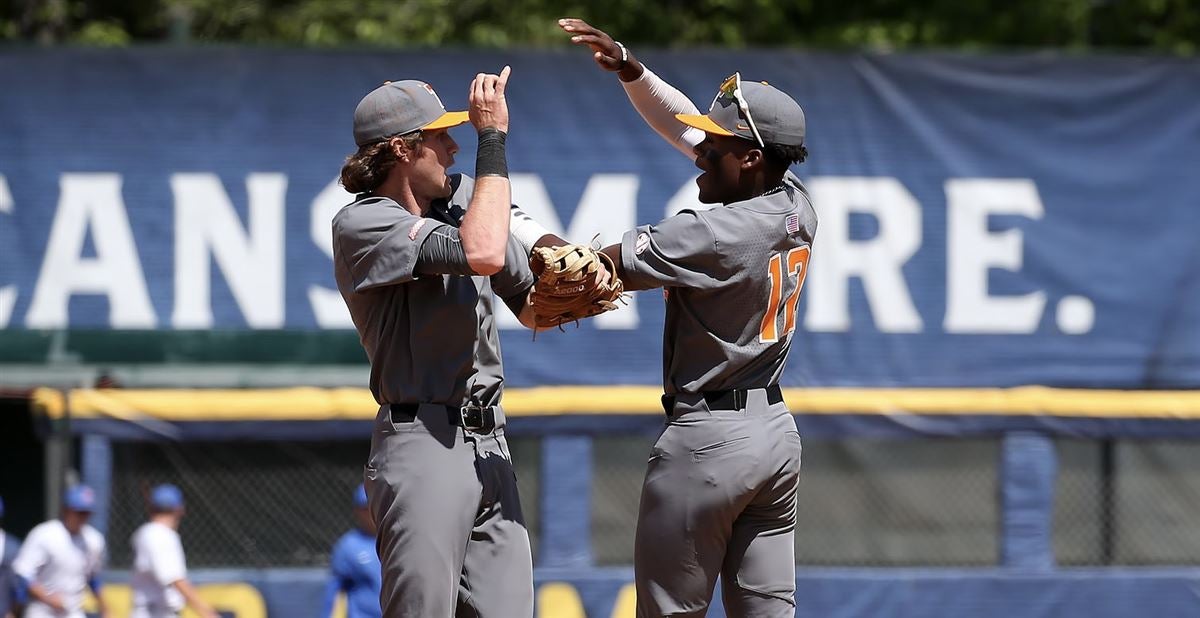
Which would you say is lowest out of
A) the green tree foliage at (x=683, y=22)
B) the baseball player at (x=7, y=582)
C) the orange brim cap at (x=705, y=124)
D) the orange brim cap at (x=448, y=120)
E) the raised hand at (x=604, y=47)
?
the baseball player at (x=7, y=582)

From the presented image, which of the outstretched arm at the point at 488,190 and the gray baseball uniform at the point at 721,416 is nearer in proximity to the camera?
the outstretched arm at the point at 488,190

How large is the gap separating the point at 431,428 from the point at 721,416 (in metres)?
0.74

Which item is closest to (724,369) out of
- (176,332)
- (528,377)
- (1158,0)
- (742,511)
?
(742,511)

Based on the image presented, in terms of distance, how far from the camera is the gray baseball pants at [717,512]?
12.6 feet

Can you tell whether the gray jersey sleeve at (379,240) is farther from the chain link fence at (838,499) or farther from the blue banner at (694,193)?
the chain link fence at (838,499)

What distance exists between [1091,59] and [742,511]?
234 inches

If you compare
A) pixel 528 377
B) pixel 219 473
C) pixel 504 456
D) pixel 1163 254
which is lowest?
pixel 219 473

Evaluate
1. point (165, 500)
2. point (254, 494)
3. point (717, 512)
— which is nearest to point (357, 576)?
point (165, 500)

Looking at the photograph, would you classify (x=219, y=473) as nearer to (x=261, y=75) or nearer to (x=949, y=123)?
(x=261, y=75)

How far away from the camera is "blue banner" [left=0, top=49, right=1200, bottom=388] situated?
8648 mm

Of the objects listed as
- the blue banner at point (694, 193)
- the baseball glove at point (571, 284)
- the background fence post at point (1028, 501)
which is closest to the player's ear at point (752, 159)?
the baseball glove at point (571, 284)

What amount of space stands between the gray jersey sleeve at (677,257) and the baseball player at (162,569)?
4.95 m

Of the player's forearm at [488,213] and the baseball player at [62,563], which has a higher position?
the player's forearm at [488,213]

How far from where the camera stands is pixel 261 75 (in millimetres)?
8789
